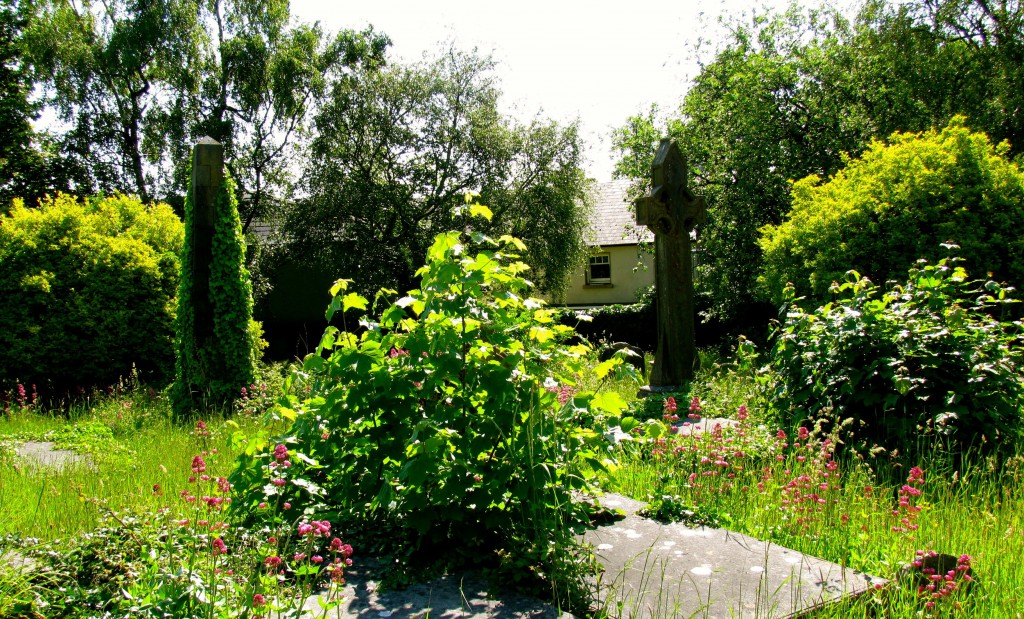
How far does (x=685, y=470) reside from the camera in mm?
4621

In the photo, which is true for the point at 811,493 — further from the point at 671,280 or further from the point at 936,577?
the point at 671,280

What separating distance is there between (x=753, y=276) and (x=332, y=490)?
12.6 m

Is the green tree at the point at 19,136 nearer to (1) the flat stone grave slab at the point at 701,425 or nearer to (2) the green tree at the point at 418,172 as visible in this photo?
(2) the green tree at the point at 418,172

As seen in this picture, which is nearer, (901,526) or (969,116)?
(901,526)

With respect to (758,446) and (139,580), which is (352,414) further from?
(758,446)

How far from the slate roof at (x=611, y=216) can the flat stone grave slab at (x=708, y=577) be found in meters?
22.7

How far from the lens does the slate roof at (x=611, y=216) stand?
26.6 meters

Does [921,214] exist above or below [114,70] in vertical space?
below

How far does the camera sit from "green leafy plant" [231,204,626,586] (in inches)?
113

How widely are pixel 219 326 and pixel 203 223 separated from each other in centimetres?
135

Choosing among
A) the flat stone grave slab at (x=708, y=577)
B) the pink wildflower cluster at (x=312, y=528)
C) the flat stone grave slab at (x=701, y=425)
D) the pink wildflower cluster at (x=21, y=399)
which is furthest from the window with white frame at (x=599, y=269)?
the pink wildflower cluster at (x=312, y=528)

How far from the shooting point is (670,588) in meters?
2.67

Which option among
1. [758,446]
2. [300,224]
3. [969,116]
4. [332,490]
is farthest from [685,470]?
[300,224]

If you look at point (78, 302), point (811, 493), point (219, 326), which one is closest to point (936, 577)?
point (811, 493)
